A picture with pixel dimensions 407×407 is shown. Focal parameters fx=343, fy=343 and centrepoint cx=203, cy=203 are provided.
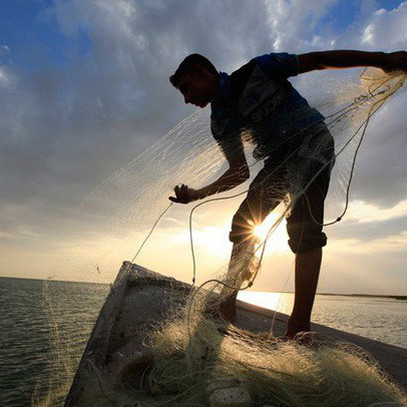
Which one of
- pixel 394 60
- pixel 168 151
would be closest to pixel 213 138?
pixel 168 151

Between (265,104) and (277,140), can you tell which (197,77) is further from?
(277,140)

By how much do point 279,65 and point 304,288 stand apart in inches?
61.0

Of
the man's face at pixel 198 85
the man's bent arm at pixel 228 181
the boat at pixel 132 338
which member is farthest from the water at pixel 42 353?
the man's face at pixel 198 85

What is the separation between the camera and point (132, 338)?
86.8 inches

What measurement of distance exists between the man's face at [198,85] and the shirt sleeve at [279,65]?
375mm

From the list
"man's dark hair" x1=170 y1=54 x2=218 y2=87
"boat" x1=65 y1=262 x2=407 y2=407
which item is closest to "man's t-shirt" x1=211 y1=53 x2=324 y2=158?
"man's dark hair" x1=170 y1=54 x2=218 y2=87

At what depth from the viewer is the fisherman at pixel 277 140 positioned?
2.37 m

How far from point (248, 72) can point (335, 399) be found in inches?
80.9

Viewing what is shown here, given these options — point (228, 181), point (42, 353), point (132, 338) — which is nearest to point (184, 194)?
point (228, 181)

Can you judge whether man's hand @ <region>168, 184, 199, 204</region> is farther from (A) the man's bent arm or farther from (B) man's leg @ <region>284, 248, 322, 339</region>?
(B) man's leg @ <region>284, 248, 322, 339</region>

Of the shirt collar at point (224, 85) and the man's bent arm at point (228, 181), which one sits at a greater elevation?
the shirt collar at point (224, 85)

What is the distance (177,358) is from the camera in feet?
5.67

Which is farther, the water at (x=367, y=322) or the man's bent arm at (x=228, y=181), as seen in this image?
the water at (x=367, y=322)

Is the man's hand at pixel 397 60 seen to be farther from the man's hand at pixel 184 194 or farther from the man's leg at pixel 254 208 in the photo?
the man's hand at pixel 184 194
